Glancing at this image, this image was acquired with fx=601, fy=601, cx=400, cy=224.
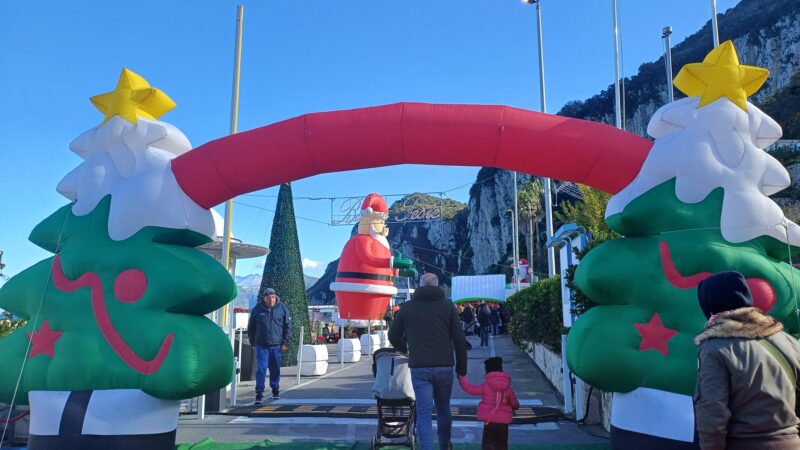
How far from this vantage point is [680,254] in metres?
4.83

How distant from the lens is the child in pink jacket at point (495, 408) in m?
5.27

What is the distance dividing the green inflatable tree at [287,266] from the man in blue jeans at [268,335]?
672cm

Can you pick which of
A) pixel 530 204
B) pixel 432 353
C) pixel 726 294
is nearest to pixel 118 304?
pixel 432 353

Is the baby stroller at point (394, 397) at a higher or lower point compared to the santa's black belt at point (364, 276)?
lower

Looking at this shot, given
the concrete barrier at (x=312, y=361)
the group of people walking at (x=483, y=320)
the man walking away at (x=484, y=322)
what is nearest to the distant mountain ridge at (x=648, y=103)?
the group of people walking at (x=483, y=320)

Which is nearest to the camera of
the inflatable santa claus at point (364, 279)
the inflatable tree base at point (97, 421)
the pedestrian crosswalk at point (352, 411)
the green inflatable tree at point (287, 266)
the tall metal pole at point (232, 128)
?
the inflatable tree base at point (97, 421)

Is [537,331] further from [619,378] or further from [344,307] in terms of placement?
[619,378]

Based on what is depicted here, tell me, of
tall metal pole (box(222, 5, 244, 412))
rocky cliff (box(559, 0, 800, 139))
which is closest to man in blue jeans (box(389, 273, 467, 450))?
tall metal pole (box(222, 5, 244, 412))

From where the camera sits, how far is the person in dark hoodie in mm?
2611

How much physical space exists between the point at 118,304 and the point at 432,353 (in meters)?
2.79

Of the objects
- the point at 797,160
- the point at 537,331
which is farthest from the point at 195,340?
the point at 797,160

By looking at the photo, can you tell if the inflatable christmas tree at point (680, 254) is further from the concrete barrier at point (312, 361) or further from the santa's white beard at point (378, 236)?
the santa's white beard at point (378, 236)

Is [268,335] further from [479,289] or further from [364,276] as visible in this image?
[479,289]

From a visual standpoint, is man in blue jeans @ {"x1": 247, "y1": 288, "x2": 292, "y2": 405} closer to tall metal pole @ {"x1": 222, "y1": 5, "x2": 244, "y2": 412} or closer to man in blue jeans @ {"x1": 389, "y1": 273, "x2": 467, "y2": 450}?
tall metal pole @ {"x1": 222, "y1": 5, "x2": 244, "y2": 412}
